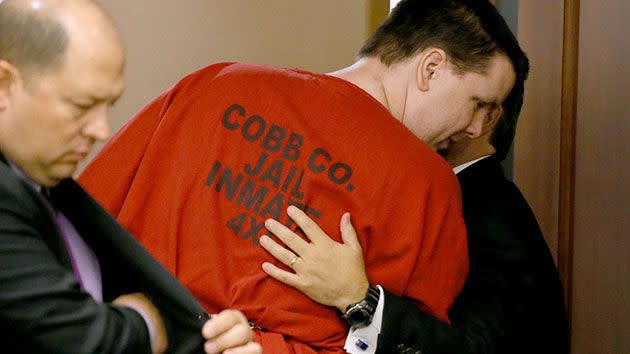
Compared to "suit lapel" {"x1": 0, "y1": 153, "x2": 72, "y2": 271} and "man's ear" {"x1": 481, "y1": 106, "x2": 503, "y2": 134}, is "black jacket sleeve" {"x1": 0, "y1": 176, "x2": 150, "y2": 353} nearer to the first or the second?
"suit lapel" {"x1": 0, "y1": 153, "x2": 72, "y2": 271}

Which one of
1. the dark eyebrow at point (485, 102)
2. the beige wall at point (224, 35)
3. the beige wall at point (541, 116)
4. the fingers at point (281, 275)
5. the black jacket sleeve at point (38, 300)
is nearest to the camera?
the black jacket sleeve at point (38, 300)

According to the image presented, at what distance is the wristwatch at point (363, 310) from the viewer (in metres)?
1.39

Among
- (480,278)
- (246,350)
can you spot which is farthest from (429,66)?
(246,350)

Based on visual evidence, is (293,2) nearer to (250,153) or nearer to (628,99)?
(628,99)

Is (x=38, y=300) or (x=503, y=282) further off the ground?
(x=38, y=300)

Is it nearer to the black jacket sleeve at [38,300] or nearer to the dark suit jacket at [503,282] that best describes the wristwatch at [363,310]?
the dark suit jacket at [503,282]

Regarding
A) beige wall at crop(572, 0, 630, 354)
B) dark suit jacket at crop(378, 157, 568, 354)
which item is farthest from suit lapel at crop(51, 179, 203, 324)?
beige wall at crop(572, 0, 630, 354)

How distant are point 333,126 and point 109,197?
37 cm

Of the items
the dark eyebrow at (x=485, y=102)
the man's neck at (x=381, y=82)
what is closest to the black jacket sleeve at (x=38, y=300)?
the man's neck at (x=381, y=82)

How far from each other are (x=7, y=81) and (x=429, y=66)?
3.24ft

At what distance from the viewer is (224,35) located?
2766 mm

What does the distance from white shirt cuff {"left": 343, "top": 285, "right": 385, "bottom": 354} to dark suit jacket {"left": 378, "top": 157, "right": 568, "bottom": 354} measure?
0.48ft

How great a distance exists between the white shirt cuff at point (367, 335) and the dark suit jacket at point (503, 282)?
15 centimetres

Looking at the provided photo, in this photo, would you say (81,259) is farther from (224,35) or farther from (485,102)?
(224,35)
